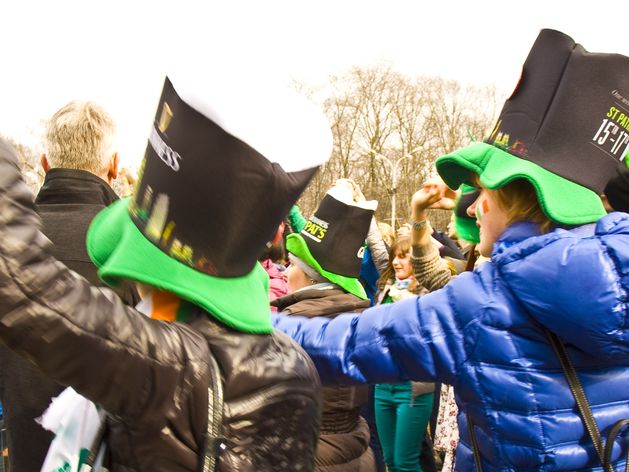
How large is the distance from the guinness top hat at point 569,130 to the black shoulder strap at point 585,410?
37 cm

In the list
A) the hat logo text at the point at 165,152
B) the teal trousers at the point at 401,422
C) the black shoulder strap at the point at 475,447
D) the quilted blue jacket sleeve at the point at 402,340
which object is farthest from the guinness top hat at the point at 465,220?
the teal trousers at the point at 401,422

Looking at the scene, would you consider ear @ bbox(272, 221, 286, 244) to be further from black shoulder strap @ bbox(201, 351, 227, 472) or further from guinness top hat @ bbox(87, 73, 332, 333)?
black shoulder strap @ bbox(201, 351, 227, 472)

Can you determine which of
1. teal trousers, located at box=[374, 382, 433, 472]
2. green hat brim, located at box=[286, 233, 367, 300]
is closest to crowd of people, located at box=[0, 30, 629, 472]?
green hat brim, located at box=[286, 233, 367, 300]

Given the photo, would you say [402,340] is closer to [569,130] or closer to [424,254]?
[569,130]

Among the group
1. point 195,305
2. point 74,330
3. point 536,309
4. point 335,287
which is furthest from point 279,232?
point 74,330

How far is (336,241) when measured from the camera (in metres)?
3.64

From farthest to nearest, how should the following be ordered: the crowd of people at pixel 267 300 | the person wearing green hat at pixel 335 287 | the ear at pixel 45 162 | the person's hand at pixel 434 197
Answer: the person wearing green hat at pixel 335 287 → the ear at pixel 45 162 → the person's hand at pixel 434 197 → the crowd of people at pixel 267 300

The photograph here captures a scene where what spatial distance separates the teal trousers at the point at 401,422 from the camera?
4215mm

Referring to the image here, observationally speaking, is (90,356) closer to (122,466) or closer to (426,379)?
(122,466)

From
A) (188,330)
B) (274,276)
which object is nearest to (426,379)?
(188,330)

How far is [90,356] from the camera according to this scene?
39.2 inches

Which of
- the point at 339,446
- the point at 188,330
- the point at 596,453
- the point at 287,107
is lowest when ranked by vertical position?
the point at 339,446

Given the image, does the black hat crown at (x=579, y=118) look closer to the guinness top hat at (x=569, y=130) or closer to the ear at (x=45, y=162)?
the guinness top hat at (x=569, y=130)

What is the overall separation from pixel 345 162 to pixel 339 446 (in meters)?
33.8
